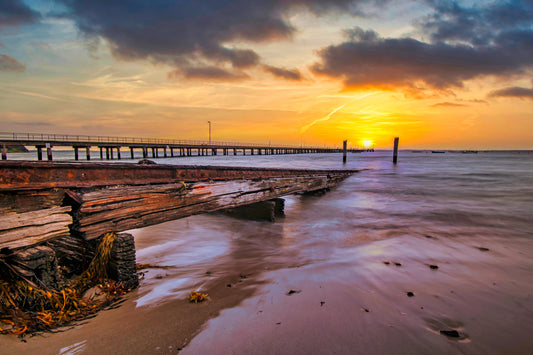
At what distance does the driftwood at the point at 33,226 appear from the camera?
2.20 meters

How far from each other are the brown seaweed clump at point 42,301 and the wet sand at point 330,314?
13cm

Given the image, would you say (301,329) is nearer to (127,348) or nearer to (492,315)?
(127,348)

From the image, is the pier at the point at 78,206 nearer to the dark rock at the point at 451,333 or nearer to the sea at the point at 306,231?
the sea at the point at 306,231

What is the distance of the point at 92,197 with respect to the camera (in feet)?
9.20

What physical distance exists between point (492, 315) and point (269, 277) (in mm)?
2520

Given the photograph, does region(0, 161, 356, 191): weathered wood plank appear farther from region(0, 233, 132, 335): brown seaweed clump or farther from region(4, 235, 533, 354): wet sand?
region(4, 235, 533, 354): wet sand

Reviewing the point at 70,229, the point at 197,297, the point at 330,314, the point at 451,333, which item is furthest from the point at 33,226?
the point at 451,333

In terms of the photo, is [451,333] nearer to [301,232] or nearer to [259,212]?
[301,232]

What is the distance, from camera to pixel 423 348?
2.15 meters

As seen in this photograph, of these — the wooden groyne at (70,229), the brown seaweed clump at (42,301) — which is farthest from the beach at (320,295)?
the wooden groyne at (70,229)

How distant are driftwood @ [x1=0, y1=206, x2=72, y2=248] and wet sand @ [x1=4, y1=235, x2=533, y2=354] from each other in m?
0.81

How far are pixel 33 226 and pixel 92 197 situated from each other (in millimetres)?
552

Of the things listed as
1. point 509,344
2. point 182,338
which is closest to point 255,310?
point 182,338

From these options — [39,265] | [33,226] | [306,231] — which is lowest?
[306,231]
